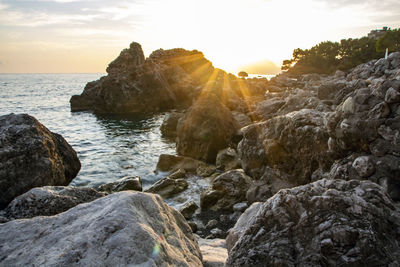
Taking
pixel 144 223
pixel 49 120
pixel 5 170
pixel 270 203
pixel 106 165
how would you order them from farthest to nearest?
pixel 49 120 < pixel 106 165 < pixel 5 170 < pixel 270 203 < pixel 144 223

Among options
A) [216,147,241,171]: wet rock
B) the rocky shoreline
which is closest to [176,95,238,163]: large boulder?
[216,147,241,171]: wet rock

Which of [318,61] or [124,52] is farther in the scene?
[318,61]

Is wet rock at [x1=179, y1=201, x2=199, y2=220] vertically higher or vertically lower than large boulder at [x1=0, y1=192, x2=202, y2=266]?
lower

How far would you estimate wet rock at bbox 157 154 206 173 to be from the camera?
13.7 m

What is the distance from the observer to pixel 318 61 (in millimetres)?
76875

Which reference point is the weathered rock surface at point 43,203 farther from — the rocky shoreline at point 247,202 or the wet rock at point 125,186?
the wet rock at point 125,186

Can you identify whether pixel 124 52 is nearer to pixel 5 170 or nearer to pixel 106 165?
pixel 106 165

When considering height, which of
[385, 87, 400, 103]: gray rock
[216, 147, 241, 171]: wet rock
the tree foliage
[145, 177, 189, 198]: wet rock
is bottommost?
[145, 177, 189, 198]: wet rock

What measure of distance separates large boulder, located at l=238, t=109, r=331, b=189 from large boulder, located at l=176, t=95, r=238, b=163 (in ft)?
17.4

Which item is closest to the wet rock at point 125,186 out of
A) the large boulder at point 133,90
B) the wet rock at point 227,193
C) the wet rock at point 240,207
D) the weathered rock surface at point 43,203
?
the wet rock at point 227,193

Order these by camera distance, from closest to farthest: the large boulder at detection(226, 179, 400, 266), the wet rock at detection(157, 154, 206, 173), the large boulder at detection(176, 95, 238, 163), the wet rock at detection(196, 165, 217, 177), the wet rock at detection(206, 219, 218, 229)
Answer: the large boulder at detection(226, 179, 400, 266) < the wet rock at detection(206, 219, 218, 229) < the wet rock at detection(196, 165, 217, 177) < the wet rock at detection(157, 154, 206, 173) < the large boulder at detection(176, 95, 238, 163)

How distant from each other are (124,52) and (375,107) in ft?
156

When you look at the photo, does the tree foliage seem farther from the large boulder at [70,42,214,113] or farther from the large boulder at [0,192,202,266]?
the large boulder at [0,192,202,266]

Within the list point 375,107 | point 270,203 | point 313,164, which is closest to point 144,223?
point 270,203
